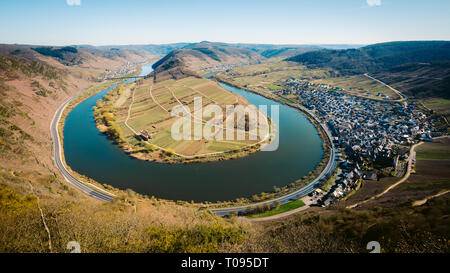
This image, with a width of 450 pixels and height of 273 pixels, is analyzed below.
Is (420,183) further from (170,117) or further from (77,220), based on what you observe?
(170,117)

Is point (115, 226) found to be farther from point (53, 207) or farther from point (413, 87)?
point (413, 87)

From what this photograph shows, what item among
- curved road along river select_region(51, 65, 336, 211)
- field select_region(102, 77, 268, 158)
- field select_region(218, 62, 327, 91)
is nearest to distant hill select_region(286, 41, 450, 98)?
field select_region(218, 62, 327, 91)

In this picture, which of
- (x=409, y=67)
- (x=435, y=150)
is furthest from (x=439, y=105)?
(x=409, y=67)

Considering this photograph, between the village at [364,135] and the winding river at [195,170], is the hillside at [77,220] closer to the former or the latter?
the winding river at [195,170]

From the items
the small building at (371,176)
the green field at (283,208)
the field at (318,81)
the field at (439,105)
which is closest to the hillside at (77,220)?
the green field at (283,208)

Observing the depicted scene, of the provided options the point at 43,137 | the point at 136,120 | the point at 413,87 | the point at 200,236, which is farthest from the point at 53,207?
the point at 413,87

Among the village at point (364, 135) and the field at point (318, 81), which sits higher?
the field at point (318, 81)

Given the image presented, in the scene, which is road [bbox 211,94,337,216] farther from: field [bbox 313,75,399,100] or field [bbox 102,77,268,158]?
field [bbox 313,75,399,100]
